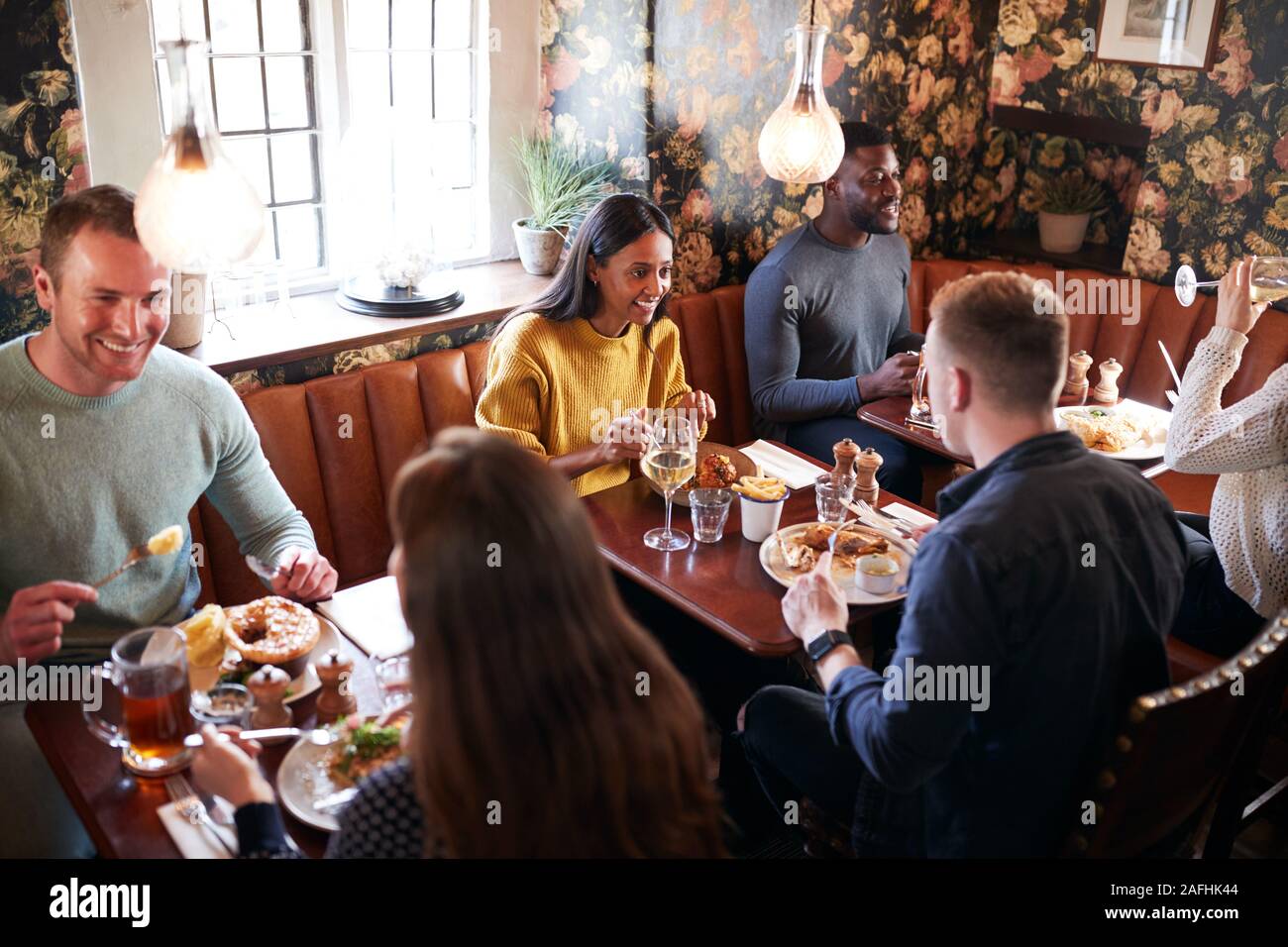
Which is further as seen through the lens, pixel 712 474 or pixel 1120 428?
pixel 1120 428

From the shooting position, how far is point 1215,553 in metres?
2.60

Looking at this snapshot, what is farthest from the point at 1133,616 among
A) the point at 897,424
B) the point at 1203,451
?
the point at 897,424

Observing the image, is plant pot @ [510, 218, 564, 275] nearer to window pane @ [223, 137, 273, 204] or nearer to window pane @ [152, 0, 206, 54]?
window pane @ [223, 137, 273, 204]

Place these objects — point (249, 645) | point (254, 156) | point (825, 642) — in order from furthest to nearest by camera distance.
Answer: point (254, 156) → point (825, 642) → point (249, 645)

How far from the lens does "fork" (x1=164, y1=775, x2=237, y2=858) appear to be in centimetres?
144

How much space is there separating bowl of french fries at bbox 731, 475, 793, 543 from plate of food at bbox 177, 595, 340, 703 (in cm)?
89

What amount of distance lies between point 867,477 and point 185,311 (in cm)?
165

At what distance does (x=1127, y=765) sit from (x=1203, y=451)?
1.06 meters

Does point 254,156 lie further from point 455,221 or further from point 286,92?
point 455,221

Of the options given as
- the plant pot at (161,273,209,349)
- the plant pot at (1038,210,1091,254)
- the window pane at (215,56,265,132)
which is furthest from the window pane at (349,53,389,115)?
the plant pot at (1038,210,1091,254)

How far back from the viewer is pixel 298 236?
3.21 m

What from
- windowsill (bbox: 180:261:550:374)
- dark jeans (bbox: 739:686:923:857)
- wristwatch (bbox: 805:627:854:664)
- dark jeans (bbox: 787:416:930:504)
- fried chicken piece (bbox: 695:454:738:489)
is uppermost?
windowsill (bbox: 180:261:550:374)

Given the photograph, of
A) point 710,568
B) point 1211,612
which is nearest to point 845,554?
point 710,568
